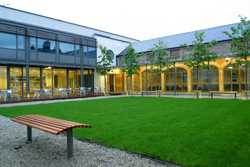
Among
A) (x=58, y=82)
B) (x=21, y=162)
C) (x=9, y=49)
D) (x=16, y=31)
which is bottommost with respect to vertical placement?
(x=21, y=162)

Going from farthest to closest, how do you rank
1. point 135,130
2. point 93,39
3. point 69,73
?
point 93,39
point 69,73
point 135,130

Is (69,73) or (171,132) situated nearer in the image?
(171,132)

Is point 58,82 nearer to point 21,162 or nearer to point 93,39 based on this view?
point 93,39

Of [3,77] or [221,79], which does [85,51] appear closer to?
[3,77]

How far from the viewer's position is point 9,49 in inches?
714

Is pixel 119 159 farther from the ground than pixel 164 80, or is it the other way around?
pixel 164 80

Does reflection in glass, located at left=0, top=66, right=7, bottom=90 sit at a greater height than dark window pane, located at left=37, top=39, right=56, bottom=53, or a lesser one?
lesser

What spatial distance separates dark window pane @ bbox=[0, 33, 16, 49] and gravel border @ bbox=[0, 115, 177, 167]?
603 inches

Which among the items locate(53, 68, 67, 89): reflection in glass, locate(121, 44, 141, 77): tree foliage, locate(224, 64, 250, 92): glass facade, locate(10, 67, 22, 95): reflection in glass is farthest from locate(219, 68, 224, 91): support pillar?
locate(10, 67, 22, 95): reflection in glass

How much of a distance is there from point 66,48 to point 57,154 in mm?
20613

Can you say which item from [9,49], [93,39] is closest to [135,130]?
[9,49]

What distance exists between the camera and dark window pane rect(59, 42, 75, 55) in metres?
22.7

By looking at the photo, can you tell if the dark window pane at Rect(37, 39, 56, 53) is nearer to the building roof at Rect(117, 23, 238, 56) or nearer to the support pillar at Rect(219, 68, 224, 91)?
the building roof at Rect(117, 23, 238, 56)

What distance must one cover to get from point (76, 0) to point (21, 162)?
6284 mm
